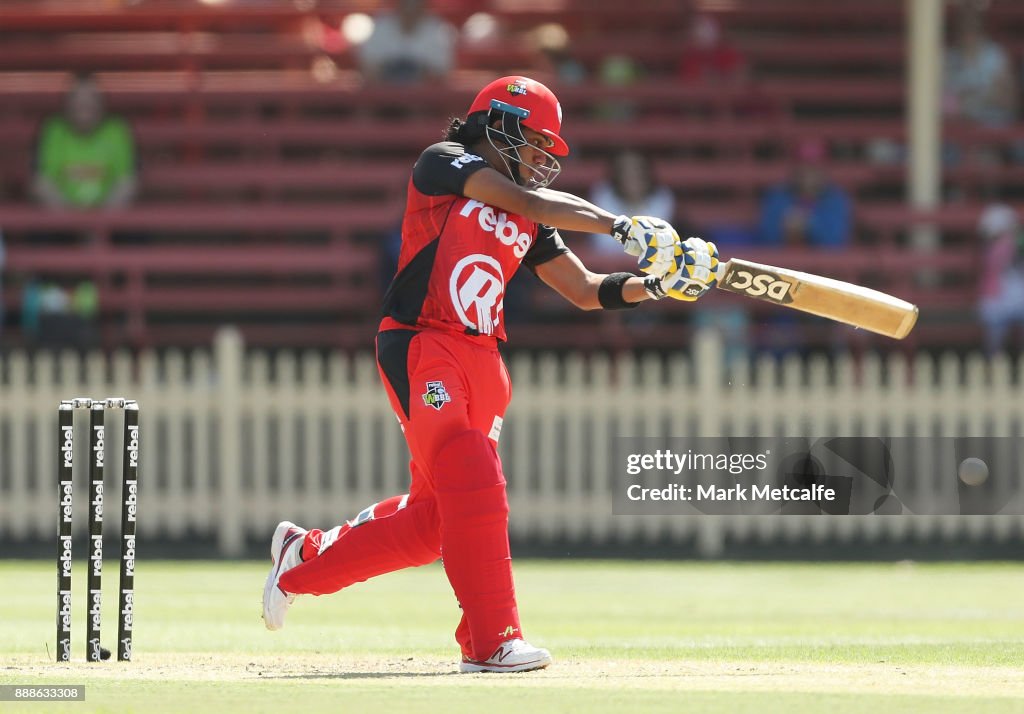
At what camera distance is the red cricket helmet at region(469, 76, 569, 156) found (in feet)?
20.6

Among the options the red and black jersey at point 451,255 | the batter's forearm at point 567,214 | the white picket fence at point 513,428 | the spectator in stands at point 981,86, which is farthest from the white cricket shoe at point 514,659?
the spectator in stands at point 981,86

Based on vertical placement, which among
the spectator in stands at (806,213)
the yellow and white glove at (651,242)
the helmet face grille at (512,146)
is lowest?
the yellow and white glove at (651,242)

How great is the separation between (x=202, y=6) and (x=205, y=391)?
4.56m

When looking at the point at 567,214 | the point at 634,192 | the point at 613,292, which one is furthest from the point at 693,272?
the point at 634,192

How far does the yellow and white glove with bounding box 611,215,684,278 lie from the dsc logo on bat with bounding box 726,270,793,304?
1.05 feet

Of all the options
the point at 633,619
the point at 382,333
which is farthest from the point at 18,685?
the point at 633,619

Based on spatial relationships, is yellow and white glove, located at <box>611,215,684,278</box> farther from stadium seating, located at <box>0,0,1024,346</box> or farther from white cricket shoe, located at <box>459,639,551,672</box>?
stadium seating, located at <box>0,0,1024,346</box>

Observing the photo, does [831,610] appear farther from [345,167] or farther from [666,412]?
[345,167]

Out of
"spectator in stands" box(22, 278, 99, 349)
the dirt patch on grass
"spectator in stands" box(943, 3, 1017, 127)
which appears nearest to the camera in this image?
the dirt patch on grass

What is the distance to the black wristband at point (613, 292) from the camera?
21.7 feet

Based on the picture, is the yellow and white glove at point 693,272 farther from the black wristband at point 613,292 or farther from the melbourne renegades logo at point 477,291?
the melbourne renegades logo at point 477,291

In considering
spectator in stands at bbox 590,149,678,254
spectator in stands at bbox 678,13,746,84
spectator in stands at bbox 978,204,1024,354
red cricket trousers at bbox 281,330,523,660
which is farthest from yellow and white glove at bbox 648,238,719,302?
spectator in stands at bbox 678,13,746,84

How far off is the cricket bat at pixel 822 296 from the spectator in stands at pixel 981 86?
9.90 meters

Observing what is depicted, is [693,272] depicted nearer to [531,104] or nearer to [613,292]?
[613,292]
